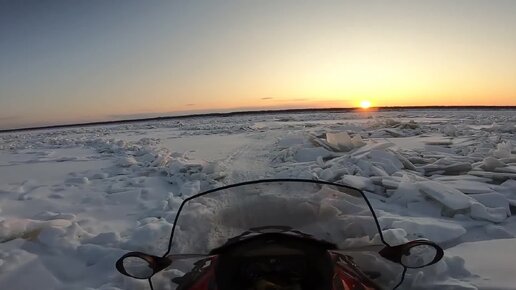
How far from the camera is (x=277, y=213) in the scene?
1.75 m

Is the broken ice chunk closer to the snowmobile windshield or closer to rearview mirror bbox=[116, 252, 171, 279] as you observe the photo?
the snowmobile windshield

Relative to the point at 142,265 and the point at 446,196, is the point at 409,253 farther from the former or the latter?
the point at 446,196

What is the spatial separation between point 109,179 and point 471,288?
6.23 meters

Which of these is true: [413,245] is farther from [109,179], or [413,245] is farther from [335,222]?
[109,179]

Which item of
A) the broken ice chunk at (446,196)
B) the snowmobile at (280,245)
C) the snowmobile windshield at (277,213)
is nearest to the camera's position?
the snowmobile at (280,245)

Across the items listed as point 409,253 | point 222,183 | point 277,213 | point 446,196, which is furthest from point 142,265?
point 222,183

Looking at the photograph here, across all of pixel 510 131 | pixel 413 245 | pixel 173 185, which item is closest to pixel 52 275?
pixel 413 245

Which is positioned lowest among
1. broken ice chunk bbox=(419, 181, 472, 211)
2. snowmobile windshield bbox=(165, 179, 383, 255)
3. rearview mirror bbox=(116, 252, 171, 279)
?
broken ice chunk bbox=(419, 181, 472, 211)

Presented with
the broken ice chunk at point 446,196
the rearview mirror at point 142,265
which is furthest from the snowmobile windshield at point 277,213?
the broken ice chunk at point 446,196

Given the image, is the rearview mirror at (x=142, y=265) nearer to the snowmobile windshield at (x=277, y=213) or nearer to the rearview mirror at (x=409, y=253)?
the snowmobile windshield at (x=277, y=213)

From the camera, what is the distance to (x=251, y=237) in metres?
1.54

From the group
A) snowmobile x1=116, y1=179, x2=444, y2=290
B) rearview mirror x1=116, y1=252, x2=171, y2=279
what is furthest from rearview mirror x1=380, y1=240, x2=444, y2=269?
rearview mirror x1=116, y1=252, x2=171, y2=279

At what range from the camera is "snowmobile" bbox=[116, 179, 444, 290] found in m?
1.34

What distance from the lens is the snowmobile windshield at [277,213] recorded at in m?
1.70
